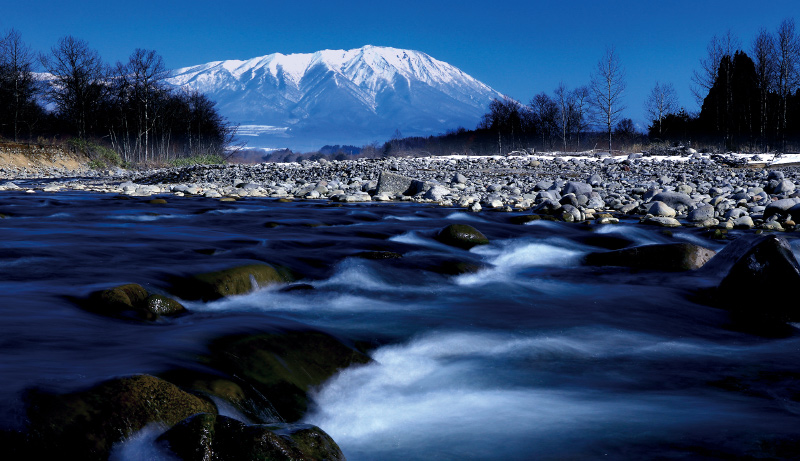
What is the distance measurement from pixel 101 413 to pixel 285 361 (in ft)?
3.37

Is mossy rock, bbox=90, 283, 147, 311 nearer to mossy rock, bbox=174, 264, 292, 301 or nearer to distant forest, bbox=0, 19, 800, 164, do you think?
mossy rock, bbox=174, 264, 292, 301

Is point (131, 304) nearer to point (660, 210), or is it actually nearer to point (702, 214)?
point (702, 214)

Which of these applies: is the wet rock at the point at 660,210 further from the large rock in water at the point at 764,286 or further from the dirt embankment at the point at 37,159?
the dirt embankment at the point at 37,159

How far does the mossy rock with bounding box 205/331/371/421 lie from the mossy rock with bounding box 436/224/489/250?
4.14 meters

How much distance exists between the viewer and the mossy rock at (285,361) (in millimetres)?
2340

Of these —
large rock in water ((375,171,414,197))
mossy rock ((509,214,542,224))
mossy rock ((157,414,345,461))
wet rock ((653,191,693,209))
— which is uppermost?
large rock in water ((375,171,414,197))

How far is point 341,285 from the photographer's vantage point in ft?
16.4

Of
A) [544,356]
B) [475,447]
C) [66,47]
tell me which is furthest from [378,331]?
[66,47]

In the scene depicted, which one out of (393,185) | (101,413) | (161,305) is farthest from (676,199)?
(101,413)

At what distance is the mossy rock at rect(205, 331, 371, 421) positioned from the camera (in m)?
2.34

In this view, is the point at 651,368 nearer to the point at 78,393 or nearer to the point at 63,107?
the point at 78,393

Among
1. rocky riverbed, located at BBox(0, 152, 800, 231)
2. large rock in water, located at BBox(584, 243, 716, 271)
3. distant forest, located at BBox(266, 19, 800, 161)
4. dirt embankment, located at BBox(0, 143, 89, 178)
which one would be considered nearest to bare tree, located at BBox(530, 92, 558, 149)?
distant forest, located at BBox(266, 19, 800, 161)

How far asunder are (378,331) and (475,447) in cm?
163

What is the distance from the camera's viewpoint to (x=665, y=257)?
5.75m
